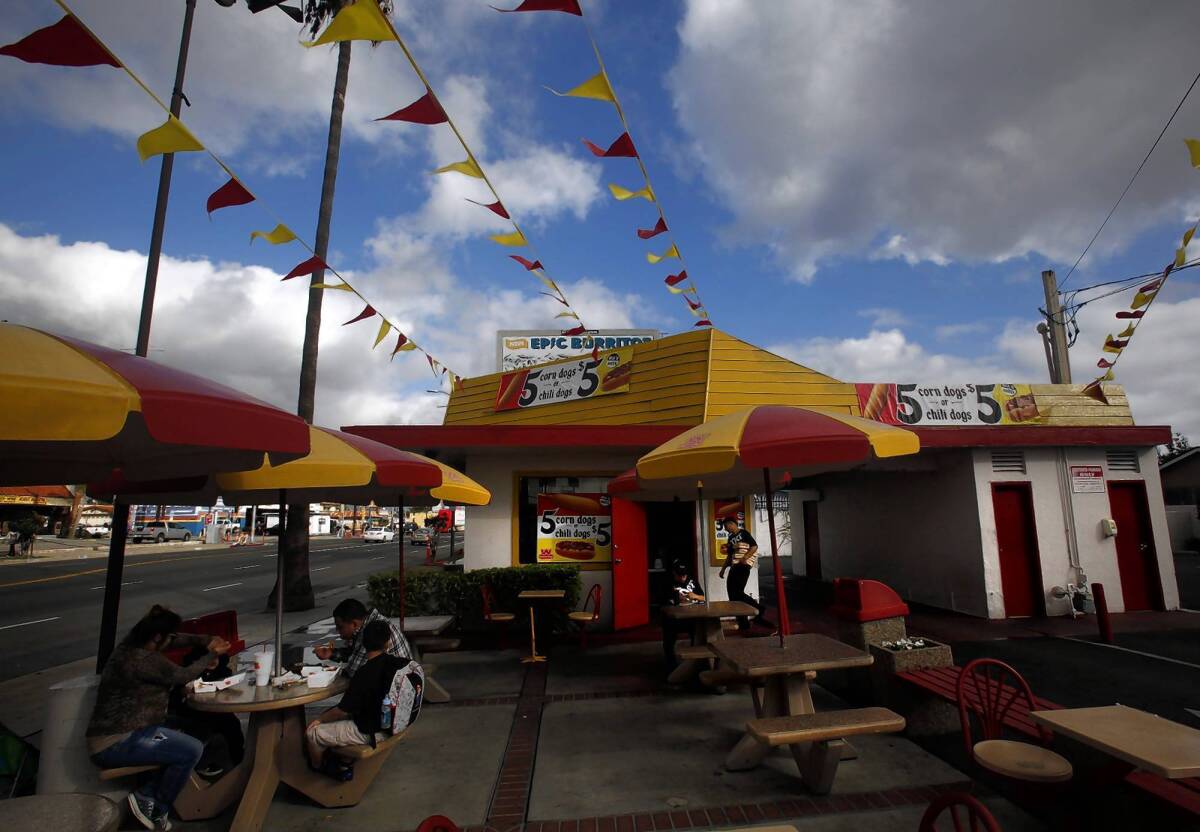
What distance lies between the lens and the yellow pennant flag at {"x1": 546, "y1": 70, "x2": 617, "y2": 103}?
450cm

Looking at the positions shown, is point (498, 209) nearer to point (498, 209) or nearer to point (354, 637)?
point (498, 209)

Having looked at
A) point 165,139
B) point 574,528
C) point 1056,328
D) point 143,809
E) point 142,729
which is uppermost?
point 1056,328

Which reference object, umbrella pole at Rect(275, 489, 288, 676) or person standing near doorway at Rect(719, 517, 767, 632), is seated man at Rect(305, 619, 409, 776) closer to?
umbrella pole at Rect(275, 489, 288, 676)

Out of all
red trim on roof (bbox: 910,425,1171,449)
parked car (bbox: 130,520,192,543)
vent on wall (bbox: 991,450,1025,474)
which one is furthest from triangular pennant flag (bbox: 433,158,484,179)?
parked car (bbox: 130,520,192,543)

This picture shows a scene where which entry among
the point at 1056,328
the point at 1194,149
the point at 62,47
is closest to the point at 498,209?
the point at 62,47

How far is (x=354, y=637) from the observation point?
15.8 feet

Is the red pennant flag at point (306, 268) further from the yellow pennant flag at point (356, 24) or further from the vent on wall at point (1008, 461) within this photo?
the vent on wall at point (1008, 461)

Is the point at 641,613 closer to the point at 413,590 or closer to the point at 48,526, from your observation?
the point at 413,590

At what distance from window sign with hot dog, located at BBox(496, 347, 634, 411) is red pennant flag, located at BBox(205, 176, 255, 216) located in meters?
6.90

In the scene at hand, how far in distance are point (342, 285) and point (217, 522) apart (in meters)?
53.8

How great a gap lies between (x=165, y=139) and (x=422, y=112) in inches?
65.3

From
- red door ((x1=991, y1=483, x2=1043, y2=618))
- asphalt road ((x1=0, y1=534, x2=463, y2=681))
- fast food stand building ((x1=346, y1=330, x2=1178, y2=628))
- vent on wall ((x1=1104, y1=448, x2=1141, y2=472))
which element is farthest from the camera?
vent on wall ((x1=1104, y1=448, x2=1141, y2=472))

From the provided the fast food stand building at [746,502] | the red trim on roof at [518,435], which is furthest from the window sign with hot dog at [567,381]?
the red trim on roof at [518,435]

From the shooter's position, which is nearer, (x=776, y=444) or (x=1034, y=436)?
(x=776, y=444)
